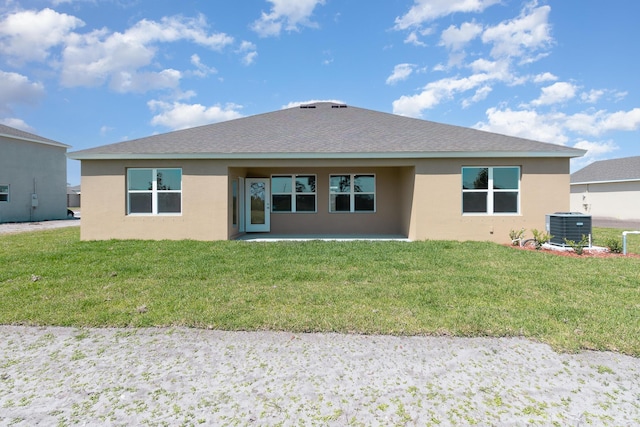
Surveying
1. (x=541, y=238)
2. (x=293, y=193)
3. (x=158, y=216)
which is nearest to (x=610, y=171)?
(x=541, y=238)

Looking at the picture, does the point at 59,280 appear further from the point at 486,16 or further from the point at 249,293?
the point at 486,16

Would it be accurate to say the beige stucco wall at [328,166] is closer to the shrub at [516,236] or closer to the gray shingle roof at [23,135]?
the shrub at [516,236]

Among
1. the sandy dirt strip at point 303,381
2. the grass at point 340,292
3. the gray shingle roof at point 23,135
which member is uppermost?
the gray shingle roof at point 23,135

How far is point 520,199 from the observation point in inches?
436

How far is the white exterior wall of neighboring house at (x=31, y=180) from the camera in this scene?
21.3 m

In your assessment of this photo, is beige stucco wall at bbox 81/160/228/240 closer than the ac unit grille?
No

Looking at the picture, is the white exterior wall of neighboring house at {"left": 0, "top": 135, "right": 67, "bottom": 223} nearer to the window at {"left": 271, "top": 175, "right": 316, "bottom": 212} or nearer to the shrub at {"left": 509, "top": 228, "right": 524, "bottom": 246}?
the window at {"left": 271, "top": 175, "right": 316, "bottom": 212}

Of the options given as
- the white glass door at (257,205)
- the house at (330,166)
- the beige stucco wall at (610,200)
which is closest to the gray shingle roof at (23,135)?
the house at (330,166)

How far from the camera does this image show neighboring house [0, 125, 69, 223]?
2127cm

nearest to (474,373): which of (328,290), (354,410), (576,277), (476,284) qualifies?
(354,410)

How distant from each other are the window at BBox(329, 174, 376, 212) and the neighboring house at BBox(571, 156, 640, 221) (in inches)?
873

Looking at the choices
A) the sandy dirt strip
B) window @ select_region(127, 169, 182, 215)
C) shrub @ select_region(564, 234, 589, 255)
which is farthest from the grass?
window @ select_region(127, 169, 182, 215)

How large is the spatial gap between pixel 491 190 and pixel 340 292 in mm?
8061

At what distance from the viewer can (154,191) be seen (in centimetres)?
1163
